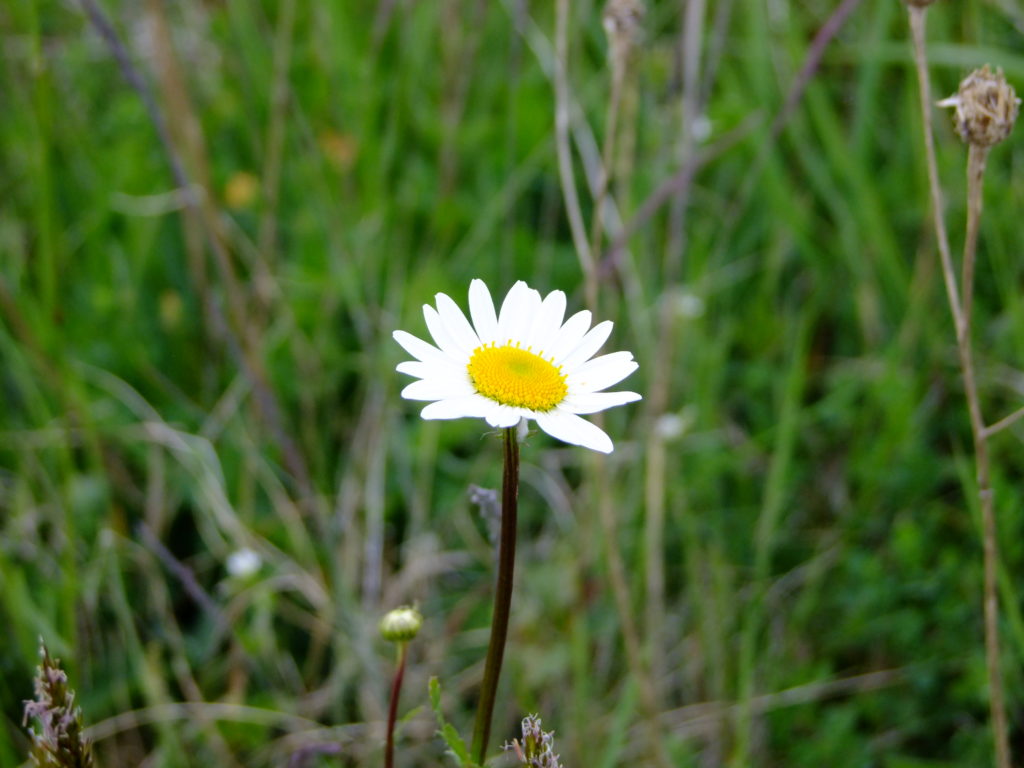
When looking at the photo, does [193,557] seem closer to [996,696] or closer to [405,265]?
[405,265]

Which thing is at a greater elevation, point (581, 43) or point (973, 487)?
point (581, 43)

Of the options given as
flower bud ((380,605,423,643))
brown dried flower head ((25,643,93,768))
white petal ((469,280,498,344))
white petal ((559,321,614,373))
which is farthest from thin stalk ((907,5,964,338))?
brown dried flower head ((25,643,93,768))

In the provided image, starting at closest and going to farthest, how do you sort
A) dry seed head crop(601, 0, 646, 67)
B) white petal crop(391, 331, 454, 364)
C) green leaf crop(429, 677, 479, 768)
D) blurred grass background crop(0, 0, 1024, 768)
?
green leaf crop(429, 677, 479, 768)
white petal crop(391, 331, 454, 364)
dry seed head crop(601, 0, 646, 67)
blurred grass background crop(0, 0, 1024, 768)

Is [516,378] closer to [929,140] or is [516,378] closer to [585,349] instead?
[585,349]

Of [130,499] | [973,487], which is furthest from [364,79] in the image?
[973,487]

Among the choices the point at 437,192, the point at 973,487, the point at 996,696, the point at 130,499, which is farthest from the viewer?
the point at 437,192

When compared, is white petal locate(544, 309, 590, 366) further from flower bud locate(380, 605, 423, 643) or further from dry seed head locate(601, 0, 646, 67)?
dry seed head locate(601, 0, 646, 67)

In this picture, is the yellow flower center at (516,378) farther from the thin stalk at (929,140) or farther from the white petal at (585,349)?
the thin stalk at (929,140)

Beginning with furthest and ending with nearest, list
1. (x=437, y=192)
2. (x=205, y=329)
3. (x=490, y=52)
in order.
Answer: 1. (x=490, y=52)
2. (x=437, y=192)
3. (x=205, y=329)
